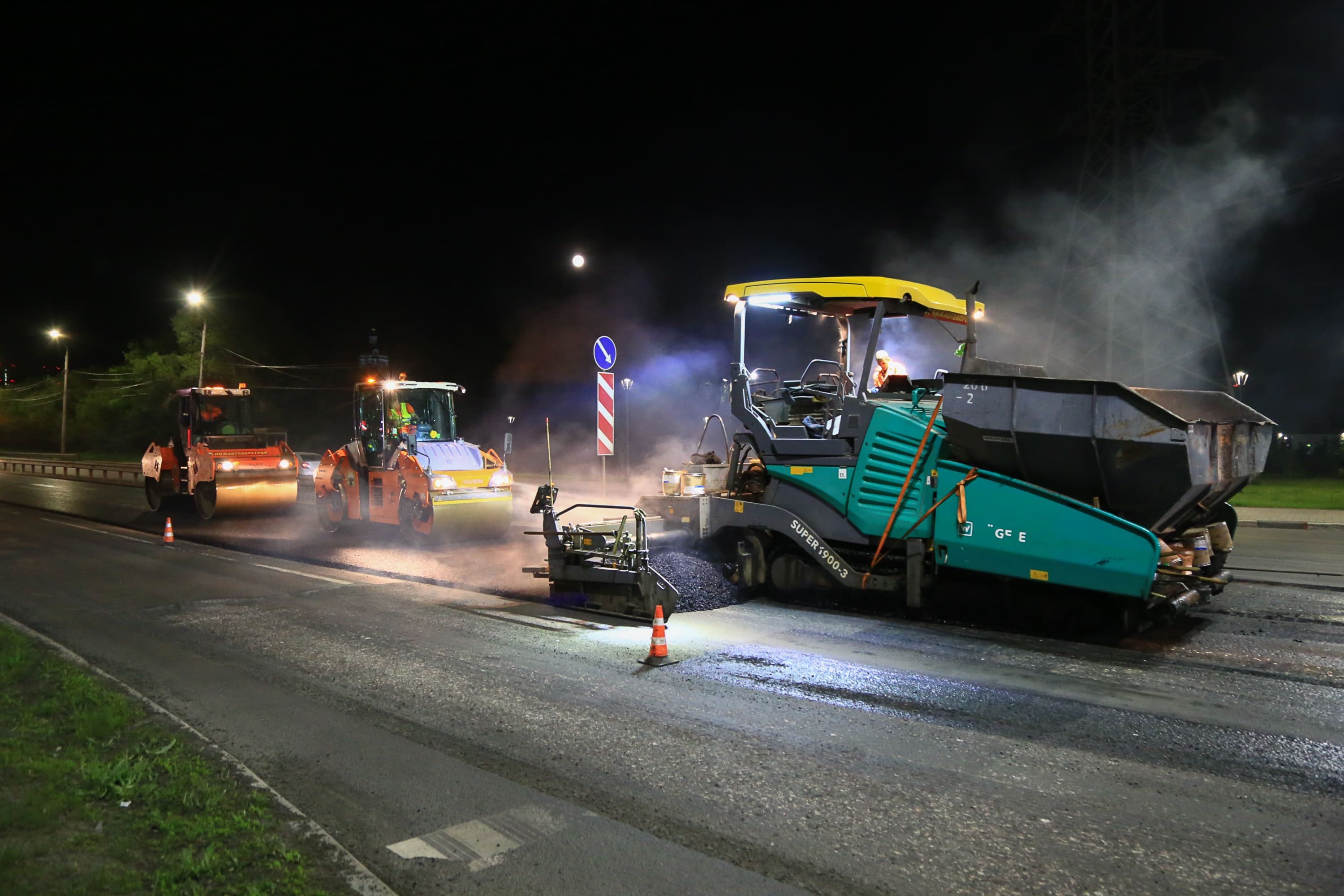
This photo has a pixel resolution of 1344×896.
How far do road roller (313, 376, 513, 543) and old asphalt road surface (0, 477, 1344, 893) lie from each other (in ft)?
13.8

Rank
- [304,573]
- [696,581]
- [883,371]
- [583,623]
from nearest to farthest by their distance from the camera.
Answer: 1. [583,623]
2. [883,371]
3. [696,581]
4. [304,573]

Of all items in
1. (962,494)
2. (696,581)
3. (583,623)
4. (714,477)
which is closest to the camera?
(962,494)

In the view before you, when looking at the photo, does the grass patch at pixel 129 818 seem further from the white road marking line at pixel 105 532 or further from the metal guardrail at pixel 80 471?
the metal guardrail at pixel 80 471

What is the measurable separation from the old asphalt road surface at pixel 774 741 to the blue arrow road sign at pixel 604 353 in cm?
422

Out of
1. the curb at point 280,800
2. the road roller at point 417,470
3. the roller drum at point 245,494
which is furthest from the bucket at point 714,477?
the roller drum at point 245,494

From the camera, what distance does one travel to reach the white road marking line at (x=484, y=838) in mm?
3594

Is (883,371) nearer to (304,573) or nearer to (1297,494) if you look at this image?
(304,573)

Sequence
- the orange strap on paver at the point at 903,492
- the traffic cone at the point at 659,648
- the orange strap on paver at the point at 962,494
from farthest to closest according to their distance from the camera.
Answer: the orange strap on paver at the point at 903,492
the orange strap on paver at the point at 962,494
the traffic cone at the point at 659,648

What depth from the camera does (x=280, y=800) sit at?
4055 mm

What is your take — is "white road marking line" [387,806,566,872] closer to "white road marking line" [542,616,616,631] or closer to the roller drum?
"white road marking line" [542,616,616,631]

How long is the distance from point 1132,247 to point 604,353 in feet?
58.9

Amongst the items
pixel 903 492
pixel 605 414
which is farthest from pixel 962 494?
pixel 605 414

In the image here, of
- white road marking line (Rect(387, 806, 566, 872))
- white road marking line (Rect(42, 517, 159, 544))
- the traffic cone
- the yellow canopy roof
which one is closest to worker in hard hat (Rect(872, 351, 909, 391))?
the yellow canopy roof

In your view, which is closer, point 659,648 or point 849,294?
point 659,648
